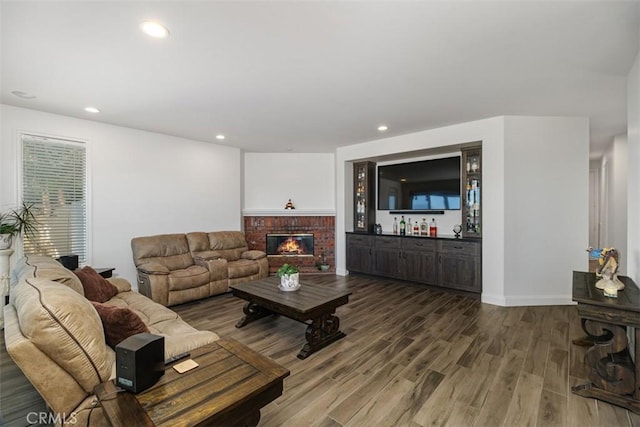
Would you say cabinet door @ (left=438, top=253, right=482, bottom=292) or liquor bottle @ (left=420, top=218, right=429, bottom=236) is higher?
liquor bottle @ (left=420, top=218, right=429, bottom=236)

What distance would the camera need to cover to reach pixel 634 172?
7.97ft

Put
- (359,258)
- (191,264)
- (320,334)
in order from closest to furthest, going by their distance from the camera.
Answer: (320,334)
(191,264)
(359,258)

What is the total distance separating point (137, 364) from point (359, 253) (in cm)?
470

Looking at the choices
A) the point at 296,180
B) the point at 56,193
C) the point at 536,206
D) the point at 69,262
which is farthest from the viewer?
the point at 296,180

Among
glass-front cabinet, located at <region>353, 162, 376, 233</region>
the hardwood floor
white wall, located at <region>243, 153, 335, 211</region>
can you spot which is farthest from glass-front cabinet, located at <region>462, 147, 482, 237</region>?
white wall, located at <region>243, 153, 335, 211</region>

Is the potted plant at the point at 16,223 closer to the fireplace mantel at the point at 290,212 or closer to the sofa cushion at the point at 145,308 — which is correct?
the sofa cushion at the point at 145,308

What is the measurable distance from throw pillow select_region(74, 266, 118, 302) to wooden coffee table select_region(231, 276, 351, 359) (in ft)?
4.22

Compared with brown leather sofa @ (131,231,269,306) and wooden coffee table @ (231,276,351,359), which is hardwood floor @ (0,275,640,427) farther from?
brown leather sofa @ (131,231,269,306)

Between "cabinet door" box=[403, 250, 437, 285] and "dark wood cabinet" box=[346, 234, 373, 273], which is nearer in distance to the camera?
"cabinet door" box=[403, 250, 437, 285]

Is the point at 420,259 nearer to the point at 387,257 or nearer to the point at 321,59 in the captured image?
the point at 387,257

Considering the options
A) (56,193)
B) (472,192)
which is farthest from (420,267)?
(56,193)

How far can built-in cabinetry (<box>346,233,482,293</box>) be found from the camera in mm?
4262

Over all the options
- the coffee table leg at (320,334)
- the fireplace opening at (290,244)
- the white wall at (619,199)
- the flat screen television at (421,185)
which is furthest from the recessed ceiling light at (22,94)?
the white wall at (619,199)

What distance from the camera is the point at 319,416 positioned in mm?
1885
